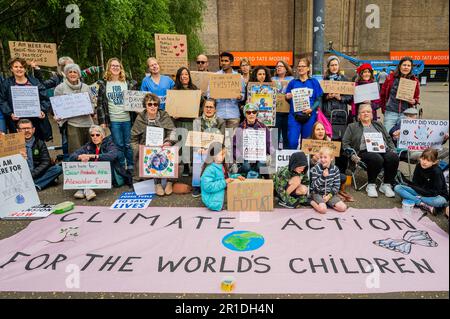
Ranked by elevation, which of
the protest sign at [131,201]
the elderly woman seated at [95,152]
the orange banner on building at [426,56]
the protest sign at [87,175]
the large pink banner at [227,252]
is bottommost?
the large pink banner at [227,252]

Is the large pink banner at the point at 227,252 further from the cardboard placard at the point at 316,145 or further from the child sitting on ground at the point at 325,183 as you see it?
the cardboard placard at the point at 316,145

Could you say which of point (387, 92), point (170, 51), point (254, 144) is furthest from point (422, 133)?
point (170, 51)

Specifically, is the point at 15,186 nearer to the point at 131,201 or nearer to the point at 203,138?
the point at 131,201

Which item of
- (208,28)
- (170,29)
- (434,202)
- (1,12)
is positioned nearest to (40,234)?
(434,202)

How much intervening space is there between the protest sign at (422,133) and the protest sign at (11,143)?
538 cm

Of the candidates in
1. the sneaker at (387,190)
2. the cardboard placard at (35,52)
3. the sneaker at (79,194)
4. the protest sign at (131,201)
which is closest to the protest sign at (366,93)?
the sneaker at (387,190)

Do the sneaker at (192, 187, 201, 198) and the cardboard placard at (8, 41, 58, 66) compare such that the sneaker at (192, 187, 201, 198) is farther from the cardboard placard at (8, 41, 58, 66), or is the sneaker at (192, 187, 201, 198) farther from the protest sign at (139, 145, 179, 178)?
the cardboard placard at (8, 41, 58, 66)

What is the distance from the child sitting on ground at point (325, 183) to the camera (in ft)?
14.3

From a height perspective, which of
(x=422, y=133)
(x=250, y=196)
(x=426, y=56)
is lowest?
(x=250, y=196)

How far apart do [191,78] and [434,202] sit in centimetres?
395

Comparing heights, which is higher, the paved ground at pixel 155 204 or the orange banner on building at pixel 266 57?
the orange banner on building at pixel 266 57

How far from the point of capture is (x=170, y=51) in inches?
248

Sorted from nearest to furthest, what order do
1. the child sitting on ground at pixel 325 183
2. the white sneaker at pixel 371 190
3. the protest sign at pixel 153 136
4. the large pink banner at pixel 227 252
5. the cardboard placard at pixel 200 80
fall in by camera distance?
the large pink banner at pixel 227 252 < the child sitting on ground at pixel 325 183 < the white sneaker at pixel 371 190 < the protest sign at pixel 153 136 < the cardboard placard at pixel 200 80

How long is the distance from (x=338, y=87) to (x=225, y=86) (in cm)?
177
